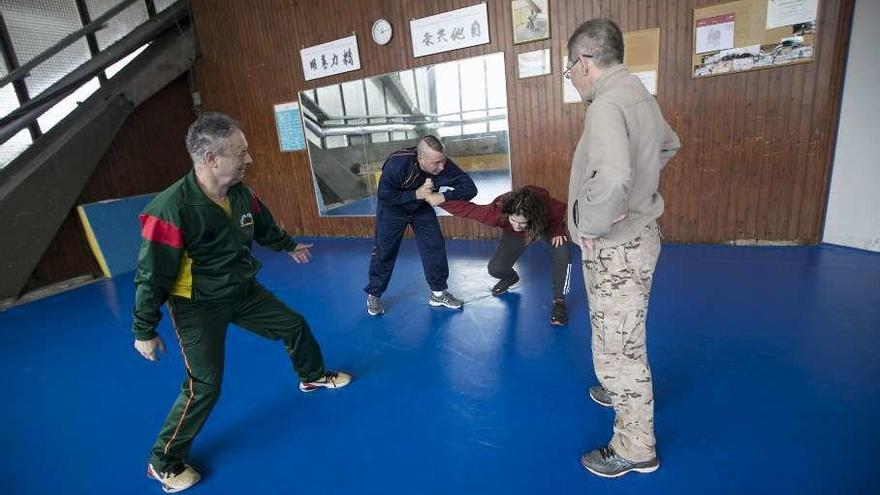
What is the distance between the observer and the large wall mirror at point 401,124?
15.6 feet

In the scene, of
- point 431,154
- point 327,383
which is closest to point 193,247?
point 327,383

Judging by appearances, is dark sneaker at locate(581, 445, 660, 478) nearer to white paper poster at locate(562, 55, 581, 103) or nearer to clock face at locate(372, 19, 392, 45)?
white paper poster at locate(562, 55, 581, 103)

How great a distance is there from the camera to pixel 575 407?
83.3 inches

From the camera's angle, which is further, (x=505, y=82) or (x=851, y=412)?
(x=505, y=82)

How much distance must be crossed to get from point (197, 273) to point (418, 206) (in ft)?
5.68

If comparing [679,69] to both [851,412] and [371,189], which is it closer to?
[851,412]

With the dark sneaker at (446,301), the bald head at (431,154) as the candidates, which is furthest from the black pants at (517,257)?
the bald head at (431,154)

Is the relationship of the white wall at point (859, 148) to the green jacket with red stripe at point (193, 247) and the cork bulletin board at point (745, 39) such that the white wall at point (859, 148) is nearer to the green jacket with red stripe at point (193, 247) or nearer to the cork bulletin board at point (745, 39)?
the cork bulletin board at point (745, 39)

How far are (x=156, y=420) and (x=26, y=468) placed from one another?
0.54 meters

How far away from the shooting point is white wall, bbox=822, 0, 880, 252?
3.36m

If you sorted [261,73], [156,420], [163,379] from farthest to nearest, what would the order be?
1. [261,73]
2. [163,379]
3. [156,420]

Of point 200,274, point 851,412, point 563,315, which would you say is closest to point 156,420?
point 200,274

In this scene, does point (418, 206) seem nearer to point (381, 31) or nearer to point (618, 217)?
point (618, 217)

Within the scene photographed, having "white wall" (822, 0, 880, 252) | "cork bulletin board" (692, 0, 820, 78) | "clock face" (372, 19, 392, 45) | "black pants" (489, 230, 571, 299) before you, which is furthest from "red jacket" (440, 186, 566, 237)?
"clock face" (372, 19, 392, 45)
